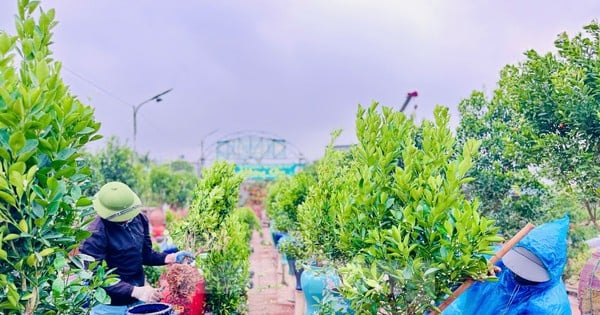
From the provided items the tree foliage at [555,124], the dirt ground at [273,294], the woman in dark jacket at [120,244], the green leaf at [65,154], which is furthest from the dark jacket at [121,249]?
the tree foliage at [555,124]

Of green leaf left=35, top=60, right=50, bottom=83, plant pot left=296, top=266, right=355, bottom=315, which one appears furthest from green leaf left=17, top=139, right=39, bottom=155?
plant pot left=296, top=266, right=355, bottom=315

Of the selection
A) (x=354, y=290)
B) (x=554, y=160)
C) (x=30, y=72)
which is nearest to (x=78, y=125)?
(x=30, y=72)

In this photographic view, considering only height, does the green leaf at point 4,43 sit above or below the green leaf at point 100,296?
above

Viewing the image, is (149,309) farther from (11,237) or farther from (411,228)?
(411,228)

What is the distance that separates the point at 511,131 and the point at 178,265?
314cm

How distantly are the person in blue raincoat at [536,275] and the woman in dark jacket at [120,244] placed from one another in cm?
245

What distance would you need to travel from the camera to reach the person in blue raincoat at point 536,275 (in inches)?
122

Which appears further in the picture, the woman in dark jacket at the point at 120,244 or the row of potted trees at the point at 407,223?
the woman in dark jacket at the point at 120,244

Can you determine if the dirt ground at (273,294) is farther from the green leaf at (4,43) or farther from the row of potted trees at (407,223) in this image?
the green leaf at (4,43)

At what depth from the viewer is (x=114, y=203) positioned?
296 cm

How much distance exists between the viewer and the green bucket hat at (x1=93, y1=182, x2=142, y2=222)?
→ 2.96 metres

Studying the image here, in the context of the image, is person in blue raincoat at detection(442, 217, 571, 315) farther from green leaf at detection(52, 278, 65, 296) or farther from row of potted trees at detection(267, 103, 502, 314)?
green leaf at detection(52, 278, 65, 296)

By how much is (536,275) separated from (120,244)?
2.85 meters

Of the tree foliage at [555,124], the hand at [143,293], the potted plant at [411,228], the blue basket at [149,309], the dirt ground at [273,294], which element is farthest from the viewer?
the dirt ground at [273,294]
